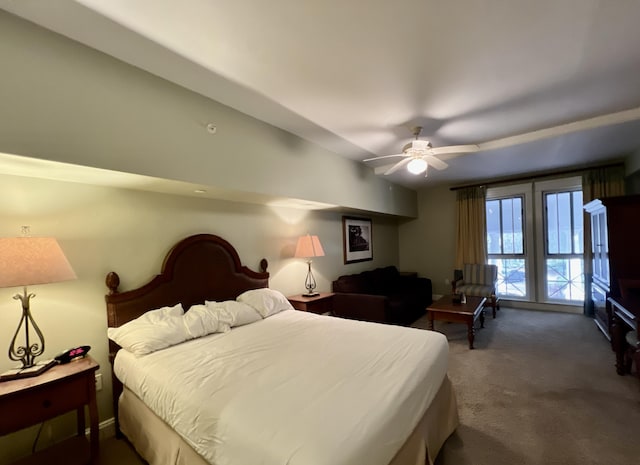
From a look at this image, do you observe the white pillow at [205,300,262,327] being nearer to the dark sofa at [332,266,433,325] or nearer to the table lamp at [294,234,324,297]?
the table lamp at [294,234,324,297]

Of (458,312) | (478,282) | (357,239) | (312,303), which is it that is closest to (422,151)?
(458,312)

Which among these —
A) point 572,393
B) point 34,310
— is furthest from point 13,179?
point 572,393

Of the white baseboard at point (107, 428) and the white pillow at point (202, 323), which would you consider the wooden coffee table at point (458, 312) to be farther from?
the white baseboard at point (107, 428)

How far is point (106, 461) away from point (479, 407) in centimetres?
275

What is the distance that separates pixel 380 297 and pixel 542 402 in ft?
6.42

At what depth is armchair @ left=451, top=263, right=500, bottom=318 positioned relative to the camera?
4.77 m

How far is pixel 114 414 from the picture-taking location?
220 cm

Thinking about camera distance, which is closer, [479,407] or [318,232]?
[479,407]

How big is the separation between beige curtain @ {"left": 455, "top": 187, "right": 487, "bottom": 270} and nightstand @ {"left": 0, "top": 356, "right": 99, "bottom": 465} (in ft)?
19.0

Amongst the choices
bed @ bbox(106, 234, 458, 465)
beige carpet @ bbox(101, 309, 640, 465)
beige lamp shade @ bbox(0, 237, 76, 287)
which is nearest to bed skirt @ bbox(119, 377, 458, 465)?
bed @ bbox(106, 234, 458, 465)

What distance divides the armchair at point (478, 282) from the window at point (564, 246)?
1.02m

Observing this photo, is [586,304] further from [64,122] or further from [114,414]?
[64,122]

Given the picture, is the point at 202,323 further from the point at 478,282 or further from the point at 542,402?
the point at 478,282

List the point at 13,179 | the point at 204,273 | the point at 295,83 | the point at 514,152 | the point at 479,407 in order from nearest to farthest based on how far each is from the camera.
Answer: the point at 13,179
the point at 295,83
the point at 479,407
the point at 204,273
the point at 514,152
